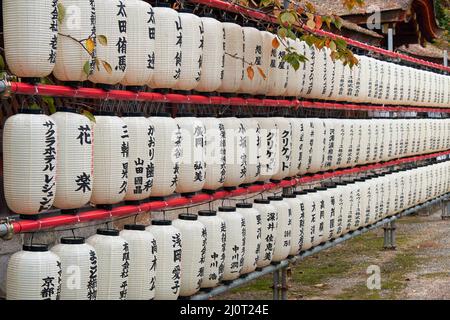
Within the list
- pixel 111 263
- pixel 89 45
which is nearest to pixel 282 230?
pixel 111 263

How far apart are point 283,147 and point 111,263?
13.4 ft

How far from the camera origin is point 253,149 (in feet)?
30.7

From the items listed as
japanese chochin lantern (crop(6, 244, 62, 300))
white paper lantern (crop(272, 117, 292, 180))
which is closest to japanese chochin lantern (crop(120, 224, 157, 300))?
japanese chochin lantern (crop(6, 244, 62, 300))

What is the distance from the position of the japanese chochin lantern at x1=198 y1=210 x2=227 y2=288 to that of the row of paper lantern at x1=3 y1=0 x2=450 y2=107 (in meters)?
1.35

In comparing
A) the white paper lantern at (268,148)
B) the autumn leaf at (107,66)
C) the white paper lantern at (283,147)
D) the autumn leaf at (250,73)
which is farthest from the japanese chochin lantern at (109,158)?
the white paper lantern at (283,147)

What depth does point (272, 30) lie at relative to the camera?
10.0m

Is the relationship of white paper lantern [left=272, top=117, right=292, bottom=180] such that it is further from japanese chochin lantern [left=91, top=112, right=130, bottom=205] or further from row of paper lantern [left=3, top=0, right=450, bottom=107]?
japanese chochin lantern [left=91, top=112, right=130, bottom=205]

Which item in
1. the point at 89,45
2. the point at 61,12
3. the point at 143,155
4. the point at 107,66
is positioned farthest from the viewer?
the point at 143,155

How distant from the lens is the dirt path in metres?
12.3

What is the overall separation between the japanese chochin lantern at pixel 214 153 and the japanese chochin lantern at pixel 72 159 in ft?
7.10

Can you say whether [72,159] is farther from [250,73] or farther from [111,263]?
[250,73]

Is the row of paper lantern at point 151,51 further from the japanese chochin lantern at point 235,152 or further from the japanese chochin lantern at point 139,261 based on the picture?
the japanese chochin lantern at point 139,261
